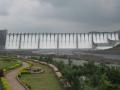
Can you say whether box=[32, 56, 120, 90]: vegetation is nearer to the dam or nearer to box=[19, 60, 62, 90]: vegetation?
box=[19, 60, 62, 90]: vegetation

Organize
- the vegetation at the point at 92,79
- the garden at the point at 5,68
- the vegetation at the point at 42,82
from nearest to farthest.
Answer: the vegetation at the point at 92,79, the garden at the point at 5,68, the vegetation at the point at 42,82

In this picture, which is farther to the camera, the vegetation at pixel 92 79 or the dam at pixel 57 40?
the dam at pixel 57 40

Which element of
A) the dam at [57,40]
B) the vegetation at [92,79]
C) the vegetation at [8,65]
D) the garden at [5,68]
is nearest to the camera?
the vegetation at [92,79]

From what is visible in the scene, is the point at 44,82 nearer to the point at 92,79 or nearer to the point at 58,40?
the point at 92,79

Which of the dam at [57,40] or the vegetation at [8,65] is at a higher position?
the dam at [57,40]

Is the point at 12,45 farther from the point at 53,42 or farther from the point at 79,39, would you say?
the point at 79,39

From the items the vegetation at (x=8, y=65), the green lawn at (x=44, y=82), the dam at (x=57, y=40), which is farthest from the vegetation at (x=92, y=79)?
the dam at (x=57, y=40)

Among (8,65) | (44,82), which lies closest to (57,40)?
(8,65)

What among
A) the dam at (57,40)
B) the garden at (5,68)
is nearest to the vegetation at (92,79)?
the garden at (5,68)

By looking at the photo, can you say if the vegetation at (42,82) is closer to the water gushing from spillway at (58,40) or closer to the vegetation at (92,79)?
the vegetation at (92,79)

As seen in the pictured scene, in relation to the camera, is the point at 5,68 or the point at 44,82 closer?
the point at 44,82

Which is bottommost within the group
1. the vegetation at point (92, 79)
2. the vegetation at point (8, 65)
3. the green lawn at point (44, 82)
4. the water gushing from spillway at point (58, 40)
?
the green lawn at point (44, 82)
